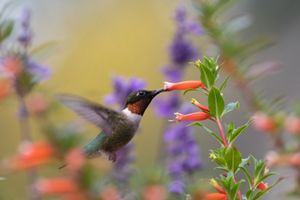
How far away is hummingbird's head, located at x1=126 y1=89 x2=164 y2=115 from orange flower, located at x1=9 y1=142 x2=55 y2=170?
0.91m

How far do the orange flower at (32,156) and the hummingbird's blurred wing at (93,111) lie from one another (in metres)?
0.41

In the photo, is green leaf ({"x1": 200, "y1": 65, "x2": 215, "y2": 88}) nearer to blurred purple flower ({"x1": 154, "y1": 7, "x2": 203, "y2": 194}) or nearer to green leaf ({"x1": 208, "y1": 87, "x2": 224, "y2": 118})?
green leaf ({"x1": 208, "y1": 87, "x2": 224, "y2": 118})

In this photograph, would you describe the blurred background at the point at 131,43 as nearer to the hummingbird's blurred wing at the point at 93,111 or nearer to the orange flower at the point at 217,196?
the hummingbird's blurred wing at the point at 93,111

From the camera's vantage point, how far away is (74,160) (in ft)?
3.23

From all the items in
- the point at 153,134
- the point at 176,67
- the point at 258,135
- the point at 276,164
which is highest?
the point at 153,134

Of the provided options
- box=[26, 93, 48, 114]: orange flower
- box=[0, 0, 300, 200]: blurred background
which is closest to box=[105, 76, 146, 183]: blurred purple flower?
box=[26, 93, 48, 114]: orange flower

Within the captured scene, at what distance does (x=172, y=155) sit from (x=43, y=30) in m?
4.43

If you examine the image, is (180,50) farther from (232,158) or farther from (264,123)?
(232,158)

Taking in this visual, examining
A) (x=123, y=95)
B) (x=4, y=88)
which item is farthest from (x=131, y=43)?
(x=4, y=88)

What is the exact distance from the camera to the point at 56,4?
785 cm

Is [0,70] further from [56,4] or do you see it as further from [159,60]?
[56,4]

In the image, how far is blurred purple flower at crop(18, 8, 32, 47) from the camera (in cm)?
188

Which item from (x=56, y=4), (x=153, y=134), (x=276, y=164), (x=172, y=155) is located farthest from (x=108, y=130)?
(x=56, y=4)

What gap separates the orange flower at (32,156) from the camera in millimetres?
1015
